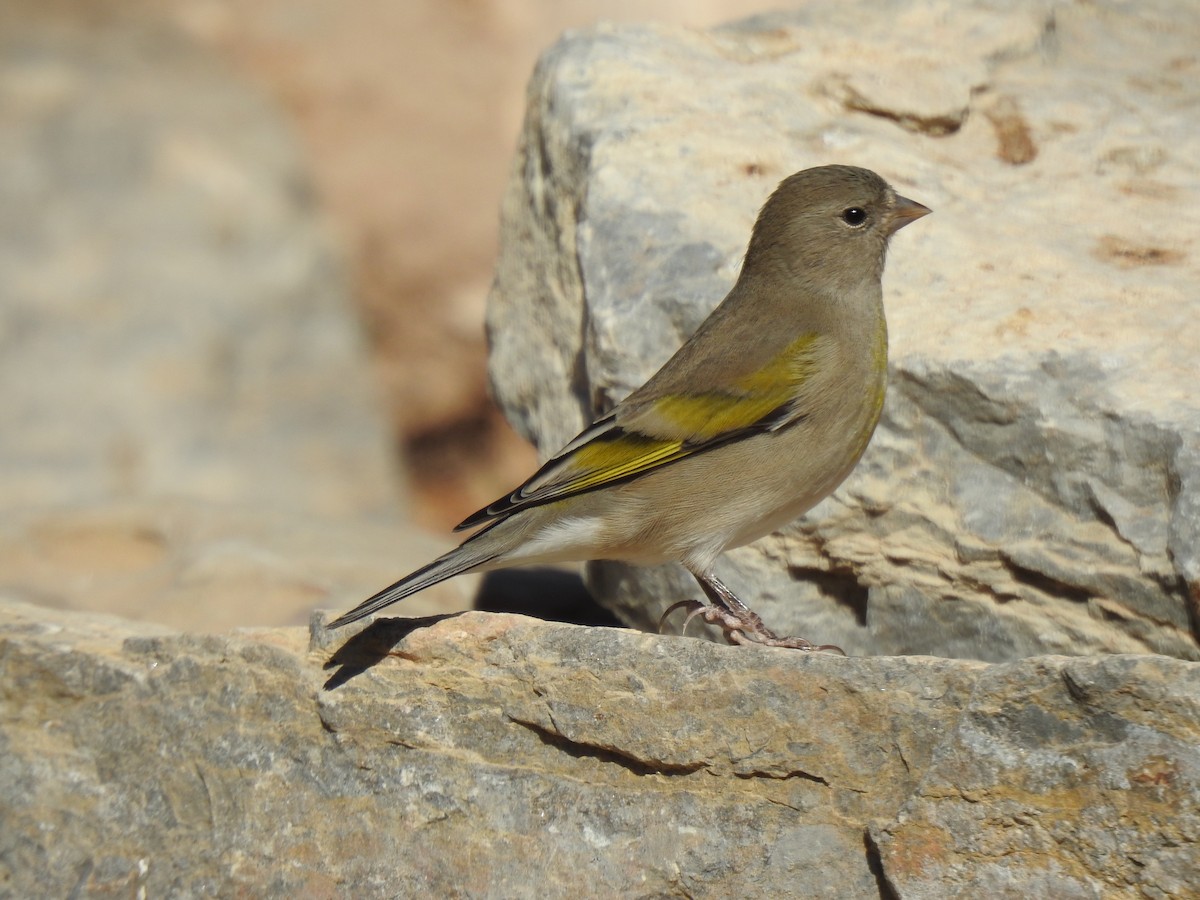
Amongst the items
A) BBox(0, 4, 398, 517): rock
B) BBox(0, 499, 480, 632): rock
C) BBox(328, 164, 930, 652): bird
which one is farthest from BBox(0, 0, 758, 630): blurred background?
BBox(328, 164, 930, 652): bird

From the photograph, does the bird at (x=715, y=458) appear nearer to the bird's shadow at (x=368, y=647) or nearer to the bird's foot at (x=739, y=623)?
the bird's foot at (x=739, y=623)

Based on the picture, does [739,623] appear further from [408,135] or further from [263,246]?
[408,135]

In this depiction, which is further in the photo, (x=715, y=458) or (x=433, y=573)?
(x=715, y=458)

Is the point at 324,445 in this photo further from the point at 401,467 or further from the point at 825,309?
the point at 825,309

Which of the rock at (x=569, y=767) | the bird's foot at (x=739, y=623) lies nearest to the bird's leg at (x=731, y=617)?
the bird's foot at (x=739, y=623)

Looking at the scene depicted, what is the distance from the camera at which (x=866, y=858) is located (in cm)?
370

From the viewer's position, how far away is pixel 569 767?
4.01 m

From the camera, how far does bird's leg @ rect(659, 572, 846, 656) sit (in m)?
4.63

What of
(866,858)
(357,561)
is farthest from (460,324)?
(866,858)

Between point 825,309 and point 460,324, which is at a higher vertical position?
point 825,309

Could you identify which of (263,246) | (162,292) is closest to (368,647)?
(162,292)

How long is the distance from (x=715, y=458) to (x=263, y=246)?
246 inches

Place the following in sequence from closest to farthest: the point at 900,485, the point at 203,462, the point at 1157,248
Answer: the point at 900,485, the point at 1157,248, the point at 203,462

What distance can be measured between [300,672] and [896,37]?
380cm
